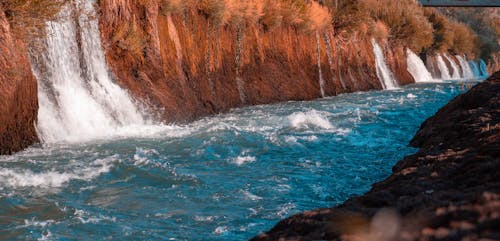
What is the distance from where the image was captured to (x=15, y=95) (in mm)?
8031

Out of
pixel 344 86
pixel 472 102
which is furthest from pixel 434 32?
pixel 472 102

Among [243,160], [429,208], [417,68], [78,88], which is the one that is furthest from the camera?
[417,68]

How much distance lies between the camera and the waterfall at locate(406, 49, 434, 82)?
31031 millimetres

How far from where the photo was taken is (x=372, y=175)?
720 cm

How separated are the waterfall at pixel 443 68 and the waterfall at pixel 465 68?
3.78 metres

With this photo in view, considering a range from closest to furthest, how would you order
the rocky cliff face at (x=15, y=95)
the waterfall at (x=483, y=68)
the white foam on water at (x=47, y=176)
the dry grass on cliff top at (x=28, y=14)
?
the white foam on water at (x=47, y=176)
the rocky cliff face at (x=15, y=95)
the dry grass on cliff top at (x=28, y=14)
the waterfall at (x=483, y=68)

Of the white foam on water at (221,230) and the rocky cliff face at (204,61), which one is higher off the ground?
the rocky cliff face at (204,61)

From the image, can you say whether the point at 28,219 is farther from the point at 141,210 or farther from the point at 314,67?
the point at 314,67

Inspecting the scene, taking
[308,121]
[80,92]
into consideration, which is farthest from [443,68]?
[80,92]

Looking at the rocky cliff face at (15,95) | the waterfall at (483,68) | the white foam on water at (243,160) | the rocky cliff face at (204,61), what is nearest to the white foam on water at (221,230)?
the white foam on water at (243,160)

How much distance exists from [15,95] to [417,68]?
2662 cm

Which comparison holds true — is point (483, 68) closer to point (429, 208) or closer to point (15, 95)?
point (15, 95)

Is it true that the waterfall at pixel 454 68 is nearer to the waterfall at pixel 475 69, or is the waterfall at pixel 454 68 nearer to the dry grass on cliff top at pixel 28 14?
the waterfall at pixel 475 69

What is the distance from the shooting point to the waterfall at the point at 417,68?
102 ft
